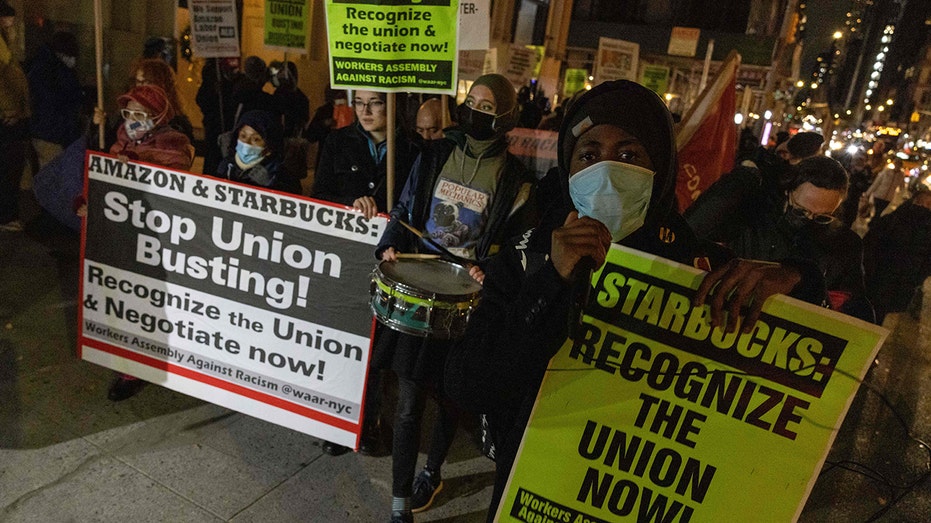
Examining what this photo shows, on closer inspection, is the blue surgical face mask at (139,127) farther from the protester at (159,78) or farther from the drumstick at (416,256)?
the drumstick at (416,256)

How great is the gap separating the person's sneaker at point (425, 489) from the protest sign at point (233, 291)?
1.38ft

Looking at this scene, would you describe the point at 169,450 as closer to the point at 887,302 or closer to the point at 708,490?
the point at 708,490

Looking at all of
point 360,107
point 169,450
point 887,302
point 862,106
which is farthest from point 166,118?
point 862,106

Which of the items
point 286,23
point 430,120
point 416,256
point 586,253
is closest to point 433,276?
point 416,256

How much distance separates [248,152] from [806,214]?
9.87 feet

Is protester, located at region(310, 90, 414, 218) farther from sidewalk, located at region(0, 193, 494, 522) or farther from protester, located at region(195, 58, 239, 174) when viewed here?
protester, located at region(195, 58, 239, 174)

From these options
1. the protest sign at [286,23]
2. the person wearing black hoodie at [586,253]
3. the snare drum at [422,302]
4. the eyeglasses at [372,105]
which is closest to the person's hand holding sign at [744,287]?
the person wearing black hoodie at [586,253]

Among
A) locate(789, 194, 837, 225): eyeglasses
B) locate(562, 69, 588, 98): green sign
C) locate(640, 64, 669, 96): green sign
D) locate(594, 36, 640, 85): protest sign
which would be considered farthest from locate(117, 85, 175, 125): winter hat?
locate(562, 69, 588, 98): green sign

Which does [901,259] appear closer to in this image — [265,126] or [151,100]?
[265,126]

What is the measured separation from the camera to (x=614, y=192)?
160cm

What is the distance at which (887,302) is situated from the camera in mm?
6984

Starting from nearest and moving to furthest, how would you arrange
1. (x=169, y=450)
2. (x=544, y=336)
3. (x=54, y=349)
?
(x=544, y=336), (x=169, y=450), (x=54, y=349)

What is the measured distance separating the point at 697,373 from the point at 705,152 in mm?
3760

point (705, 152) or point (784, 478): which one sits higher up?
point (705, 152)
